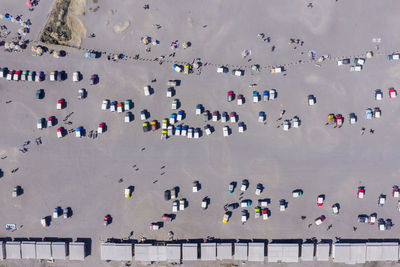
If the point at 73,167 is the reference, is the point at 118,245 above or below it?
below

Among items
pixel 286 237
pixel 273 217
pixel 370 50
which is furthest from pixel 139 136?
pixel 370 50

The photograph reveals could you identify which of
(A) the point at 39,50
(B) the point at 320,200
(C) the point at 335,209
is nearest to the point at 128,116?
(A) the point at 39,50

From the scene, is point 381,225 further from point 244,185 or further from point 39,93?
point 39,93

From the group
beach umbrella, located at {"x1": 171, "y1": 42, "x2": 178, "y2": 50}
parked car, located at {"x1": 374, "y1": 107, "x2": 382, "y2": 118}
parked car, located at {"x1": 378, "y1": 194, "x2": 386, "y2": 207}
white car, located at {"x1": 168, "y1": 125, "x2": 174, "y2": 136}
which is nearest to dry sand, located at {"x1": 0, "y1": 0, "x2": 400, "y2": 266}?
parked car, located at {"x1": 378, "y1": 194, "x2": 386, "y2": 207}

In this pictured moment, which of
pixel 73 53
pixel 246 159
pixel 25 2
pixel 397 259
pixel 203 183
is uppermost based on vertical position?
pixel 25 2

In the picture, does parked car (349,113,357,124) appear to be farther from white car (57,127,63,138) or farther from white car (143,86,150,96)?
white car (57,127,63,138)

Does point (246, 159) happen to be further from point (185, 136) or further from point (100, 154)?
point (100, 154)
